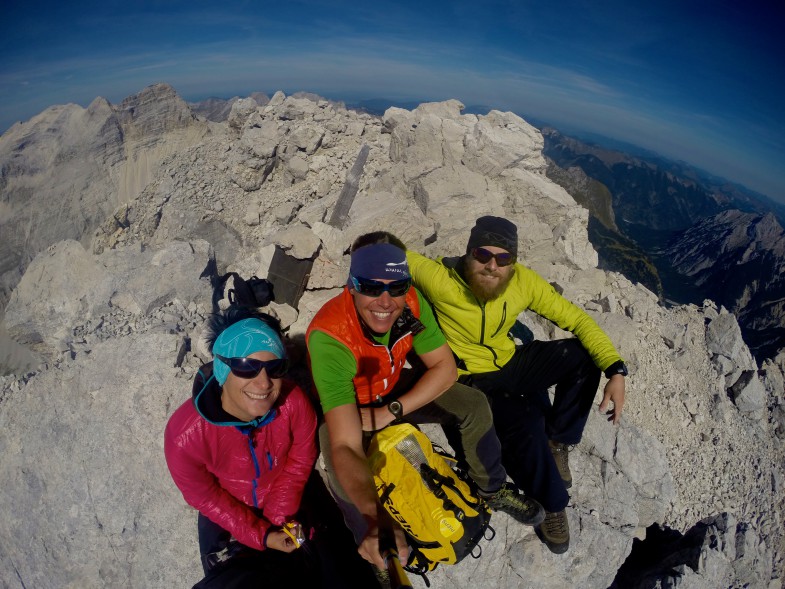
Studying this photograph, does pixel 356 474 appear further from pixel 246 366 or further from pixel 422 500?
pixel 246 366

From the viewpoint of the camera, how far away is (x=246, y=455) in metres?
3.43

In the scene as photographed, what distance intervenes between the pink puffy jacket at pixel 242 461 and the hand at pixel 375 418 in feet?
1.73

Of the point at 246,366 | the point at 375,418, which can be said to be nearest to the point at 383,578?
the point at 375,418

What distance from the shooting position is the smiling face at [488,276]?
14.1ft

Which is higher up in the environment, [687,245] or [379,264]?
[687,245]

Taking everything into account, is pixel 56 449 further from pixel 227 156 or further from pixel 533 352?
pixel 227 156

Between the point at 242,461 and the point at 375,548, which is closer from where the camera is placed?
the point at 375,548

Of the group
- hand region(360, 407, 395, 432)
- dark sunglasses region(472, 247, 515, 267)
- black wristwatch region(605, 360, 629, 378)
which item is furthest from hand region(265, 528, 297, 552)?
black wristwatch region(605, 360, 629, 378)

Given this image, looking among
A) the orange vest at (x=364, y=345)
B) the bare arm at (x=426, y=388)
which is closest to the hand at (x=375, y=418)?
the bare arm at (x=426, y=388)

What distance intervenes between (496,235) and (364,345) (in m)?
2.09

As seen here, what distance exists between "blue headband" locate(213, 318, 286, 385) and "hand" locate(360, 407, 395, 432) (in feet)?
3.86

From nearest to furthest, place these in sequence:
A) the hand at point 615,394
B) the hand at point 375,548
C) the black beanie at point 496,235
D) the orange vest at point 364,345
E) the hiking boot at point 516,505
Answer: the hand at point 375,548, the orange vest at point 364,345, the hiking boot at point 516,505, the black beanie at point 496,235, the hand at point 615,394

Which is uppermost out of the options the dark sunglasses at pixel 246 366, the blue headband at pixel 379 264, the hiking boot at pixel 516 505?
the blue headband at pixel 379 264

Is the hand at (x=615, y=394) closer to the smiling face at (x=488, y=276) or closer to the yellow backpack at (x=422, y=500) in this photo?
the smiling face at (x=488, y=276)
